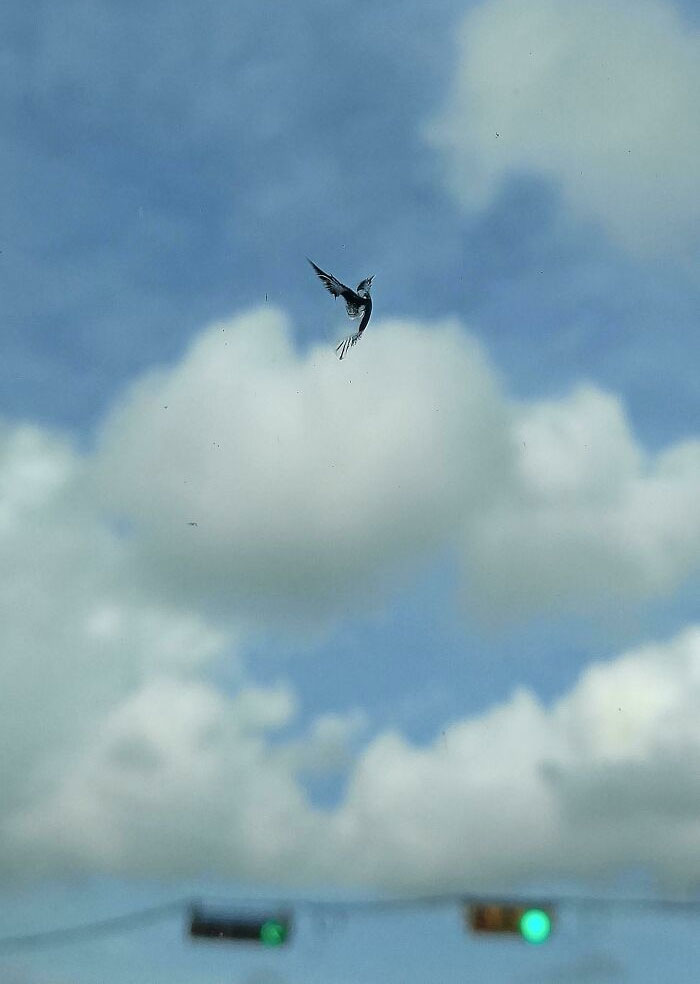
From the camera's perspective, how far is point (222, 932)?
23703mm

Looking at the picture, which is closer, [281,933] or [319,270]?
[281,933]

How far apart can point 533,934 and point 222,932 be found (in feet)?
16.3

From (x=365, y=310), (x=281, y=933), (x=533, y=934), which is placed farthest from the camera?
(x=365, y=310)

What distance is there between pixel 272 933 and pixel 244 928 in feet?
1.49

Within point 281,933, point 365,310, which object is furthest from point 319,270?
point 281,933

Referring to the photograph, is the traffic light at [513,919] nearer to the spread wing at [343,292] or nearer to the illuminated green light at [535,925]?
the illuminated green light at [535,925]

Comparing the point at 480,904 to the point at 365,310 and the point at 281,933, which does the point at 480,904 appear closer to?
the point at 281,933

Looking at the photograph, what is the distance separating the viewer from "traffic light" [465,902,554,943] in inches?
872

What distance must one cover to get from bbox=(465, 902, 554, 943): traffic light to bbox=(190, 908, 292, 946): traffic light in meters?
3.12

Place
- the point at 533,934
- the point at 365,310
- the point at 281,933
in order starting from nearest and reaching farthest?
the point at 533,934 → the point at 281,933 → the point at 365,310

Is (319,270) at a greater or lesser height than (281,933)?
greater

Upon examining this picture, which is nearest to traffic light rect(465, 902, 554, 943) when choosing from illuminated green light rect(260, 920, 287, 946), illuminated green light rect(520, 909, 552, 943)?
illuminated green light rect(520, 909, 552, 943)

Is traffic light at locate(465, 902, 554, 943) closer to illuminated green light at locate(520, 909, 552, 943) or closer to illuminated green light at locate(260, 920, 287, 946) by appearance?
Answer: illuminated green light at locate(520, 909, 552, 943)

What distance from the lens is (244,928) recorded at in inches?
932
